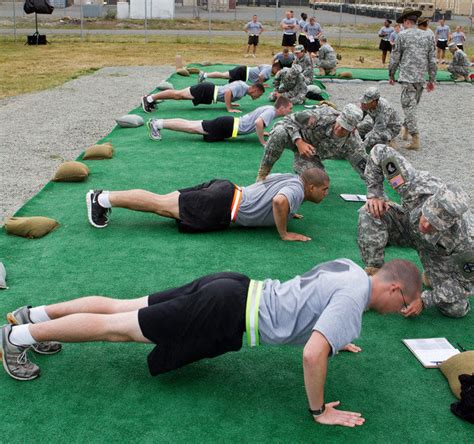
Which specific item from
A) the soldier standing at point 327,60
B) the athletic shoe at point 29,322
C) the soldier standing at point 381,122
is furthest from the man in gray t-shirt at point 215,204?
the soldier standing at point 327,60

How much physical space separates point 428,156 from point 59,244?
564 cm

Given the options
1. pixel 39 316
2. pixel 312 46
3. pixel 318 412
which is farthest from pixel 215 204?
pixel 312 46

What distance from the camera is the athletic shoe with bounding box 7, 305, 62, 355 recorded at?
3348mm

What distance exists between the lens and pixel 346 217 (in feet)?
19.9

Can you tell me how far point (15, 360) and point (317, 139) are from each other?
3837 millimetres

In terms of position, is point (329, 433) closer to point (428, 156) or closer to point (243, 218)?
point (243, 218)

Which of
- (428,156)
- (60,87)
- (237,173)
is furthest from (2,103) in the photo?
(428,156)

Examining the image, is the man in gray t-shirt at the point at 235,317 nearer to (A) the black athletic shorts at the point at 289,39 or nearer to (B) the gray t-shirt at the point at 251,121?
(B) the gray t-shirt at the point at 251,121

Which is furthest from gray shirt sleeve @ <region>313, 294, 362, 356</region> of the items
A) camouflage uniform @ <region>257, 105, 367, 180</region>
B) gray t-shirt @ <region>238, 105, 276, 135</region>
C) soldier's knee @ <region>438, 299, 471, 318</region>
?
gray t-shirt @ <region>238, 105, 276, 135</region>

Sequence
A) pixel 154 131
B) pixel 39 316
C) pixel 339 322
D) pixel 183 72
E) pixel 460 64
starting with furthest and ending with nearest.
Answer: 1. pixel 460 64
2. pixel 183 72
3. pixel 154 131
4. pixel 39 316
5. pixel 339 322

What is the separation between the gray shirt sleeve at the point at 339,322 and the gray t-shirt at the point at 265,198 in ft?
7.32

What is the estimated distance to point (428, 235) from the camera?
408 cm

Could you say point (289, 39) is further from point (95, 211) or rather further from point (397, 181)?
point (397, 181)

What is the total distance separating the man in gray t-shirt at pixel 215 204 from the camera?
17.1 feet
